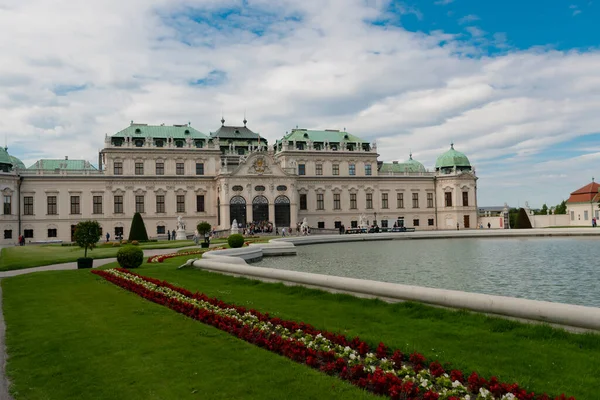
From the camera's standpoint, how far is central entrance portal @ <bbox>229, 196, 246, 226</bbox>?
6594cm

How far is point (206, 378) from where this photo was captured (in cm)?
751

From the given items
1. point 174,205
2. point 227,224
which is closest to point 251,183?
point 227,224

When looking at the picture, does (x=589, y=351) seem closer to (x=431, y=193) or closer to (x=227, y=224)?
(x=227, y=224)

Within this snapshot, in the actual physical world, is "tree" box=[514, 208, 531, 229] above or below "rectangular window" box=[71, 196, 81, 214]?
below

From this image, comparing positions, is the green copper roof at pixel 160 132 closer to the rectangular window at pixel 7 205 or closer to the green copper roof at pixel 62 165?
the green copper roof at pixel 62 165

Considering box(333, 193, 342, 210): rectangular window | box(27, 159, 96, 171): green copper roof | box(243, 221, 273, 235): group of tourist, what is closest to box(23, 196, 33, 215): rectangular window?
box(27, 159, 96, 171): green copper roof

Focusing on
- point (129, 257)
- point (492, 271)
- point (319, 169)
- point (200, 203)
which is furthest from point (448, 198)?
point (129, 257)

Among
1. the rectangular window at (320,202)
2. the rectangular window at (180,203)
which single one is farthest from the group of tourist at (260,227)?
the rectangular window at (320,202)

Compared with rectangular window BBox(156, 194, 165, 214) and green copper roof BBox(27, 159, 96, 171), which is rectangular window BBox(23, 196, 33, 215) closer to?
green copper roof BBox(27, 159, 96, 171)

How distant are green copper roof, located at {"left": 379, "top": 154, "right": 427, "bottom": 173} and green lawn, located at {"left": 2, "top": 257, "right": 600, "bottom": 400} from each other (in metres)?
69.3

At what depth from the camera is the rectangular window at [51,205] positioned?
62.9 m

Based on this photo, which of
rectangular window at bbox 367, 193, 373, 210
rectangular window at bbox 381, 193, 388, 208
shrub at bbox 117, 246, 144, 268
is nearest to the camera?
shrub at bbox 117, 246, 144, 268

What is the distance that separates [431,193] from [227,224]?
1283 inches

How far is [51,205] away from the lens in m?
63.1
